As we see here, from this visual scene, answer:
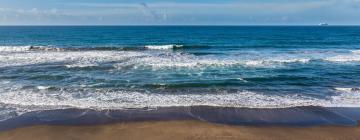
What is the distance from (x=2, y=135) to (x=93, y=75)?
1168cm

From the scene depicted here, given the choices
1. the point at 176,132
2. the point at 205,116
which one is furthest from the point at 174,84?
the point at 176,132

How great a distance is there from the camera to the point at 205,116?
14570mm

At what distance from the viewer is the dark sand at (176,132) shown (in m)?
12.0

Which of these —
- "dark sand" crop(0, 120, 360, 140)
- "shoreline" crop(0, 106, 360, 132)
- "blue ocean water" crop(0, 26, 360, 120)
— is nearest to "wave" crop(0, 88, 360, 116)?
"blue ocean water" crop(0, 26, 360, 120)

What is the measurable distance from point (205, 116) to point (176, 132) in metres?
2.36

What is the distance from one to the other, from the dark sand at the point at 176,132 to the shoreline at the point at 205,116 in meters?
0.52

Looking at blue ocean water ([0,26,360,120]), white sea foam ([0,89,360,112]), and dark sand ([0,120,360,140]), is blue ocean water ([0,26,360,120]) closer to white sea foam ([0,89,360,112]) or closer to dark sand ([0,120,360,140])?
white sea foam ([0,89,360,112])

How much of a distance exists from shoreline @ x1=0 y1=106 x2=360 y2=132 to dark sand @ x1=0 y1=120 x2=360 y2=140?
524 mm

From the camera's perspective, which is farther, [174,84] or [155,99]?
[174,84]

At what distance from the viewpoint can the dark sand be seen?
1201 centimetres

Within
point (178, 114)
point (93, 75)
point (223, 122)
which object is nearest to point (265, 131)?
point (223, 122)

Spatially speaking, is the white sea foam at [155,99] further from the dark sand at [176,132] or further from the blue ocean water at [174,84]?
the dark sand at [176,132]

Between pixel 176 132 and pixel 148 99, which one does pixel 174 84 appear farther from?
pixel 176 132

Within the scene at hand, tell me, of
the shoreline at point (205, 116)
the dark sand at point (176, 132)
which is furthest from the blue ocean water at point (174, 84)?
the dark sand at point (176, 132)
